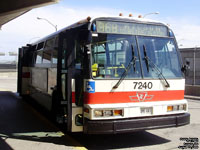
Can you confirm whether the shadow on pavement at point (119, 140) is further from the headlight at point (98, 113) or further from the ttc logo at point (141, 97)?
the ttc logo at point (141, 97)

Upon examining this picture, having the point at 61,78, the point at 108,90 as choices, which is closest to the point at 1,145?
the point at 61,78

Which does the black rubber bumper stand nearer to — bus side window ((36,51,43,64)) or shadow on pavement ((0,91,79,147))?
shadow on pavement ((0,91,79,147))

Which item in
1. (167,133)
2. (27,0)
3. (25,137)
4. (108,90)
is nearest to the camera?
(108,90)

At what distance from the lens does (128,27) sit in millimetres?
6312

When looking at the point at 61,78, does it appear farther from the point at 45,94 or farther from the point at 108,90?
the point at 45,94

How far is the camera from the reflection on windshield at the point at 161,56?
6.36 m

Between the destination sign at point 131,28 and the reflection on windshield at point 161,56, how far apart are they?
0.15m

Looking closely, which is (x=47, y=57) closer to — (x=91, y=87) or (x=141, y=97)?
(x=91, y=87)

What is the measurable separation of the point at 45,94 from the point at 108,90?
142 inches

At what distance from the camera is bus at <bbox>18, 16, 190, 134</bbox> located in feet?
19.1

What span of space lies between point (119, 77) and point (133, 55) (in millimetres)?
621

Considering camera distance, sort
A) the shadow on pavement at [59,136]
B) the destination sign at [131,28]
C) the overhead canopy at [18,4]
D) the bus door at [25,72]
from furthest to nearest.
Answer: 1. the overhead canopy at [18,4]
2. the bus door at [25,72]
3. the shadow on pavement at [59,136]
4. the destination sign at [131,28]

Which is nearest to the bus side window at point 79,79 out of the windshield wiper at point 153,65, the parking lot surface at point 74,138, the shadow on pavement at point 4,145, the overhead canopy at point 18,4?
the parking lot surface at point 74,138

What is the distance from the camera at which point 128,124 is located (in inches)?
229
